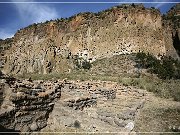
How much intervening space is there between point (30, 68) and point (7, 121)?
23913 mm

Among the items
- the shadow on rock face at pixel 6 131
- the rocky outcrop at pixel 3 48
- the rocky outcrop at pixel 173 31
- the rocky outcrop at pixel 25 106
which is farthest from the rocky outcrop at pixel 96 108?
the rocky outcrop at pixel 3 48

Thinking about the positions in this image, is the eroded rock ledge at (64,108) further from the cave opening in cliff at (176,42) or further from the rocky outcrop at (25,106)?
the cave opening in cliff at (176,42)

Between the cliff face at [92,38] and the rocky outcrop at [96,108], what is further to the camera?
the cliff face at [92,38]

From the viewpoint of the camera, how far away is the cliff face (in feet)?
81.5

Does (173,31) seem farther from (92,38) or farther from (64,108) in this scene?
(64,108)

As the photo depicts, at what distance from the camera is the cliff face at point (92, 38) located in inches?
977

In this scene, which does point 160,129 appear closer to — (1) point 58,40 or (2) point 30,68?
(1) point 58,40

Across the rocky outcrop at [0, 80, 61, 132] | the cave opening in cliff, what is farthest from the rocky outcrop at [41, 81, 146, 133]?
the cave opening in cliff

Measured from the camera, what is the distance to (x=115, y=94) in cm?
1441

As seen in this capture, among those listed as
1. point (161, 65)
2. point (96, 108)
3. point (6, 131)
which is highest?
point (161, 65)

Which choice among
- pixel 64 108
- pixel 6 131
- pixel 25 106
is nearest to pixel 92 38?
pixel 64 108

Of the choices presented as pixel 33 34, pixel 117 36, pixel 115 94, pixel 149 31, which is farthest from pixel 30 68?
pixel 115 94

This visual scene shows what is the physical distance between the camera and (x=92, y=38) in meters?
27.1

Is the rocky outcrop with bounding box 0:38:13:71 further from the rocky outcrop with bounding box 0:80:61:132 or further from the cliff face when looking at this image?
the rocky outcrop with bounding box 0:80:61:132
